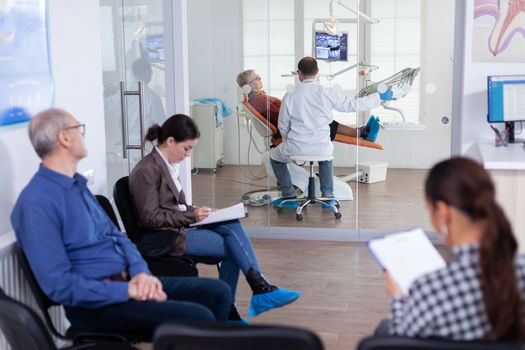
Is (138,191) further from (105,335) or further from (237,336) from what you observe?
(237,336)

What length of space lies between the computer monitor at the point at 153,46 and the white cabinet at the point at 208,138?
554mm

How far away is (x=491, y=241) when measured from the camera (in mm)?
1783

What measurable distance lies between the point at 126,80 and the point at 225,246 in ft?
5.58

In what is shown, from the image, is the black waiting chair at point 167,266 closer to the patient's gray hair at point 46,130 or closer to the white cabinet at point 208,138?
the patient's gray hair at point 46,130

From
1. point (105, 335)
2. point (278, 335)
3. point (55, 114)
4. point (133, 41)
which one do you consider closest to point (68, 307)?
point (105, 335)

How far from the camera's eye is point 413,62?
5543 mm

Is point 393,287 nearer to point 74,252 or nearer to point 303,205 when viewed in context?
Answer: point 74,252

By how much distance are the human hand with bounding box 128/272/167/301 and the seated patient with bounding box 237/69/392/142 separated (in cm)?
312

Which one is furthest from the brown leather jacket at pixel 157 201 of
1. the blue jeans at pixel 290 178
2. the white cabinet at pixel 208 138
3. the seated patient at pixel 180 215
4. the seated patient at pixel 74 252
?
the blue jeans at pixel 290 178

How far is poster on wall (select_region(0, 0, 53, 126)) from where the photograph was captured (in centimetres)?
291

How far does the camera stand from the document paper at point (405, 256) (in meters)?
2.13

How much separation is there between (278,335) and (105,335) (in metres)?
1.08

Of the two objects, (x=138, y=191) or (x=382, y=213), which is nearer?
(x=138, y=191)

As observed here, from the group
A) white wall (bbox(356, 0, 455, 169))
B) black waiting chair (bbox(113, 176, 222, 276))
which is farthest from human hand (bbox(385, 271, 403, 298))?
white wall (bbox(356, 0, 455, 169))
